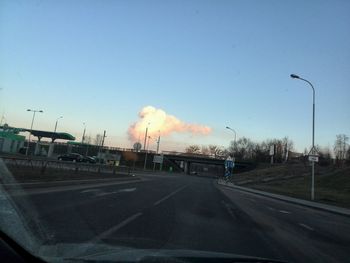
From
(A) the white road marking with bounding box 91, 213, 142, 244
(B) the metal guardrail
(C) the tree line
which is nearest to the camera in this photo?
(A) the white road marking with bounding box 91, 213, 142, 244

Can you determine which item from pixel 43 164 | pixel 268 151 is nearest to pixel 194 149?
pixel 268 151

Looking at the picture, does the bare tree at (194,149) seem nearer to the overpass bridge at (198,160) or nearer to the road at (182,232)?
the overpass bridge at (198,160)

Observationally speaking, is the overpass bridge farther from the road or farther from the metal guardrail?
the road

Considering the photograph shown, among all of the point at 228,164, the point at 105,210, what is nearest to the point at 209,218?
the point at 105,210

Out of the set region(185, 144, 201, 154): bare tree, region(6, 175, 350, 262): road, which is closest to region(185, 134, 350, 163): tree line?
region(185, 144, 201, 154): bare tree

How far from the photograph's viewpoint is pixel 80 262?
173 inches

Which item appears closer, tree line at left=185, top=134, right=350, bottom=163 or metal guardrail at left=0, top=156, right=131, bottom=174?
metal guardrail at left=0, top=156, right=131, bottom=174

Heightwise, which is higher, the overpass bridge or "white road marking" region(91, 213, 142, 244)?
the overpass bridge

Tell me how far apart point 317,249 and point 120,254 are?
23.7 ft

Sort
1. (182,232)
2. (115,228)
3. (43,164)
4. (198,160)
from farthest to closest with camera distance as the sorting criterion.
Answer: (198,160)
(43,164)
(182,232)
(115,228)

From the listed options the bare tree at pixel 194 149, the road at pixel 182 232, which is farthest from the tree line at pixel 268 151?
the road at pixel 182 232

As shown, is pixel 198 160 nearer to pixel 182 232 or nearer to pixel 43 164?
pixel 43 164

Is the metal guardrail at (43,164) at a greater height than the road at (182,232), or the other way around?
the metal guardrail at (43,164)

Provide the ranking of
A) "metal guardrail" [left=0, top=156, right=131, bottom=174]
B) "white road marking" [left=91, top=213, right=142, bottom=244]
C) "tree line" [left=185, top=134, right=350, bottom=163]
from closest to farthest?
"white road marking" [left=91, top=213, right=142, bottom=244] → "metal guardrail" [left=0, top=156, right=131, bottom=174] → "tree line" [left=185, top=134, right=350, bottom=163]
